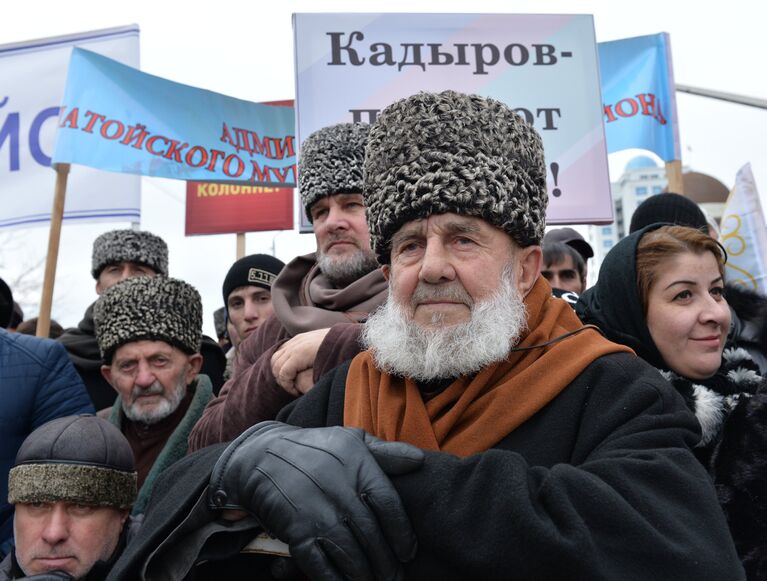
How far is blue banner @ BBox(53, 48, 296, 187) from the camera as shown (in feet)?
16.7

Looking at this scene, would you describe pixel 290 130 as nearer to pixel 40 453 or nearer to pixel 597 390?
pixel 40 453

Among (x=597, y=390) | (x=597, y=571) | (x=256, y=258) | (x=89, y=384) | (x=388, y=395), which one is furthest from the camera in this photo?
(x=256, y=258)

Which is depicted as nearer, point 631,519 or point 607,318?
point 631,519

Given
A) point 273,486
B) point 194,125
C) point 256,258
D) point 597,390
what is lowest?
point 273,486

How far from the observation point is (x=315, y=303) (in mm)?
2957

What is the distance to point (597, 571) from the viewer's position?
4.66 feet

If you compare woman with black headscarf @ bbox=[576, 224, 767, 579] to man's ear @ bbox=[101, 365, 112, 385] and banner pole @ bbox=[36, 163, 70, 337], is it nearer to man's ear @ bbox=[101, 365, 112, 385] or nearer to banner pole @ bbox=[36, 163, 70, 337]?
man's ear @ bbox=[101, 365, 112, 385]

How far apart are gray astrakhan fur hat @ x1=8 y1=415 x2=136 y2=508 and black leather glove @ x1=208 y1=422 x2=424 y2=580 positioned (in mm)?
1404

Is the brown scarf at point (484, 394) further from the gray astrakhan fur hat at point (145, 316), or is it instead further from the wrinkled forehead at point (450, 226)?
the gray astrakhan fur hat at point (145, 316)

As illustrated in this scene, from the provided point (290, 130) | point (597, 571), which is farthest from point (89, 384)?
point (597, 571)

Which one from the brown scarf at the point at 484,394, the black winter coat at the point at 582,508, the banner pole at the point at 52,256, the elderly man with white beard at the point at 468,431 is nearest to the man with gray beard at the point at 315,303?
the elderly man with white beard at the point at 468,431

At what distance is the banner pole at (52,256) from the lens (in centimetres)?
463

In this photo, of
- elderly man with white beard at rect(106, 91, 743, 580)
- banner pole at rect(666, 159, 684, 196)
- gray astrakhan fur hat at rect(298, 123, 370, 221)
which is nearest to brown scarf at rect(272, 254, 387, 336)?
gray astrakhan fur hat at rect(298, 123, 370, 221)

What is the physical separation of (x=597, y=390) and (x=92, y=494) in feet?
6.06
